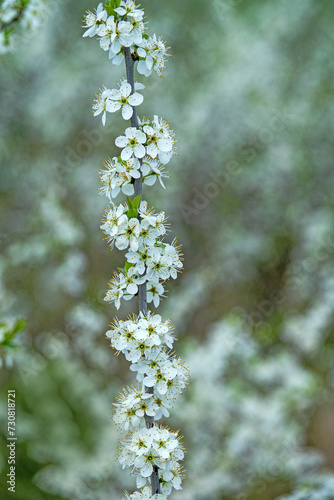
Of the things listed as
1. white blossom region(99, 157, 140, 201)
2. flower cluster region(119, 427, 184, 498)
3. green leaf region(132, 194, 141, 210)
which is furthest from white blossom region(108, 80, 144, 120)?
flower cluster region(119, 427, 184, 498)

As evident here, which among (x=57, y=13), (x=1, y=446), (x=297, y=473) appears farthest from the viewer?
(x=57, y=13)

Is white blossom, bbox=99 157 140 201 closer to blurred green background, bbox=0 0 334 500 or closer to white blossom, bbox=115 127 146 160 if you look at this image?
white blossom, bbox=115 127 146 160

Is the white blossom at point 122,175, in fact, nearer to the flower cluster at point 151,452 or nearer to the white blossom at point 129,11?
the white blossom at point 129,11

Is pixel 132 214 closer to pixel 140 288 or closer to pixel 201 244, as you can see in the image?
pixel 140 288

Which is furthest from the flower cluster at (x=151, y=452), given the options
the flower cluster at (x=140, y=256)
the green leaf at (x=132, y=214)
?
the green leaf at (x=132, y=214)

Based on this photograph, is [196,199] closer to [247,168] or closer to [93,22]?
[247,168]

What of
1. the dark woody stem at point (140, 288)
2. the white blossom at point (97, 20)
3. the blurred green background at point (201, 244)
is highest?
the blurred green background at point (201, 244)

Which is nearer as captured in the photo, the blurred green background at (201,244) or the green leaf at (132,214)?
the green leaf at (132,214)

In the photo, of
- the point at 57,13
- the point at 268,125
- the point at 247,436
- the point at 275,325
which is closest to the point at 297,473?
the point at 247,436
